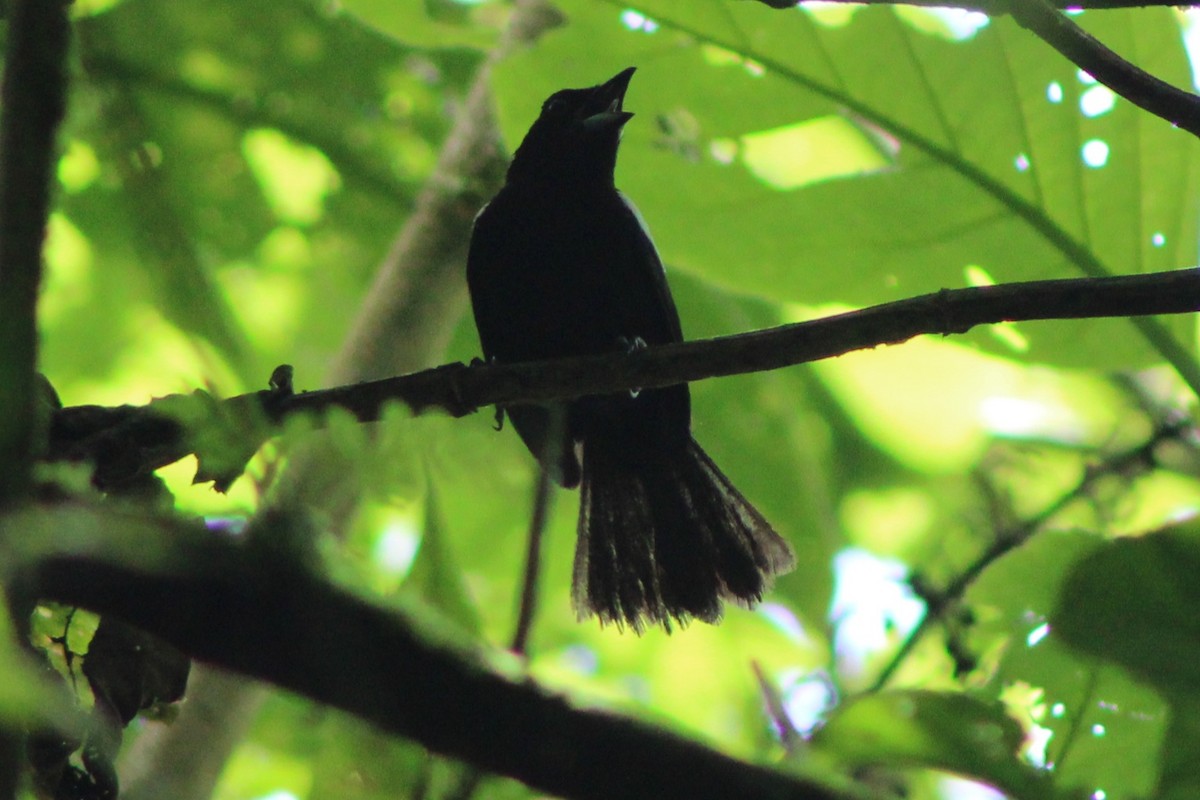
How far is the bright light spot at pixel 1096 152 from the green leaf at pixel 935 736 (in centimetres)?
169

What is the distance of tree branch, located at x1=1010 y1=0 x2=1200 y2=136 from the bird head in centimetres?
205

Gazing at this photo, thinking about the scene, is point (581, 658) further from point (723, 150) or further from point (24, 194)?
point (24, 194)

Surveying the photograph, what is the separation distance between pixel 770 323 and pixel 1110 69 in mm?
2533

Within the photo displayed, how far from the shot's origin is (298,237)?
5035mm

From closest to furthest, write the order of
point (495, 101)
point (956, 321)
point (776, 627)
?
point (956, 321), point (495, 101), point (776, 627)

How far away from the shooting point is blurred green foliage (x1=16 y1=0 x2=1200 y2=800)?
65.3 inches

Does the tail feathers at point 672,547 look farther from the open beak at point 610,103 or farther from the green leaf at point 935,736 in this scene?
the green leaf at point 935,736

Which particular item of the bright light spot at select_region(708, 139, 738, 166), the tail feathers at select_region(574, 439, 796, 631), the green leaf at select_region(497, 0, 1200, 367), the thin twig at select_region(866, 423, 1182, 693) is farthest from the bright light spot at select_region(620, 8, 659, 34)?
the thin twig at select_region(866, 423, 1182, 693)

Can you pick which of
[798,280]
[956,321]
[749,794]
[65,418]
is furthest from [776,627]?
[749,794]

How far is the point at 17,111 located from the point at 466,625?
3.52 ft

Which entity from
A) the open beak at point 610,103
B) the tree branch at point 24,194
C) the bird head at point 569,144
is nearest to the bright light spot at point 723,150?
the open beak at point 610,103

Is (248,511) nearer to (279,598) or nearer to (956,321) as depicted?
(279,598)

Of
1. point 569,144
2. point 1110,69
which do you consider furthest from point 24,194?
point 569,144

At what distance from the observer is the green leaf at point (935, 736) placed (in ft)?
5.27
